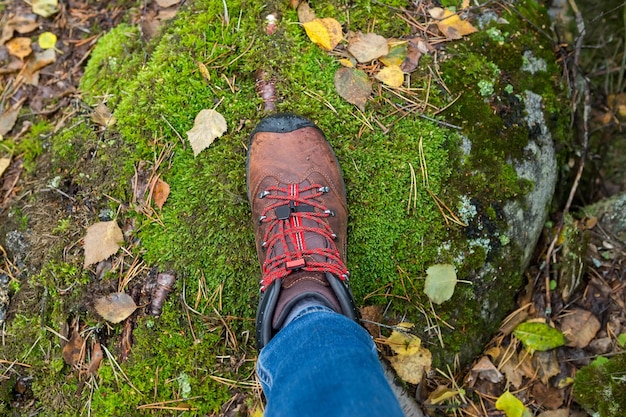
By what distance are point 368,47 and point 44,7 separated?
2073mm

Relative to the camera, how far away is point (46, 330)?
223 cm

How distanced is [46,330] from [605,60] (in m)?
3.61

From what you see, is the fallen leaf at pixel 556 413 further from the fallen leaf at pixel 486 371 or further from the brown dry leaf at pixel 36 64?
the brown dry leaf at pixel 36 64

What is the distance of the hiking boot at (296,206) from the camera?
6.66ft

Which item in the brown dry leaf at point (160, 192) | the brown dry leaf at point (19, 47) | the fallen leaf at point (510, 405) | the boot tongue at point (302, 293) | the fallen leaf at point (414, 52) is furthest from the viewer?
the brown dry leaf at point (19, 47)

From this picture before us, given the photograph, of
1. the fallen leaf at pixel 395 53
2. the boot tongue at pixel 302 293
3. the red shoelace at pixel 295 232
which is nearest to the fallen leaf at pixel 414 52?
the fallen leaf at pixel 395 53

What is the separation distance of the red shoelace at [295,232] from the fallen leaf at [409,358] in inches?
16.9

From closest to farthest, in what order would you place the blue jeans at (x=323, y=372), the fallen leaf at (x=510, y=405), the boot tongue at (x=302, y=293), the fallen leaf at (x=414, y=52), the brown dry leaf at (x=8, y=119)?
the blue jeans at (x=323, y=372)
the boot tongue at (x=302, y=293)
the fallen leaf at (x=510, y=405)
the fallen leaf at (x=414, y=52)
the brown dry leaf at (x=8, y=119)

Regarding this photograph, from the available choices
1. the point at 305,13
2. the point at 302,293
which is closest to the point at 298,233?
the point at 302,293

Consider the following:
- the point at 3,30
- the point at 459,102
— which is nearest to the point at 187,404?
the point at 459,102

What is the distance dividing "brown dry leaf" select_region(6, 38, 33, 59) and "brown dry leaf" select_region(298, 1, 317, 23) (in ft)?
5.58

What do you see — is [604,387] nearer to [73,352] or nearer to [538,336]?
[538,336]

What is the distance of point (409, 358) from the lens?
2135 mm

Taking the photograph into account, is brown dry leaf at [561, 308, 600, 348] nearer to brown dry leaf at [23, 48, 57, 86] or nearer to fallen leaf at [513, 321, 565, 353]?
fallen leaf at [513, 321, 565, 353]
